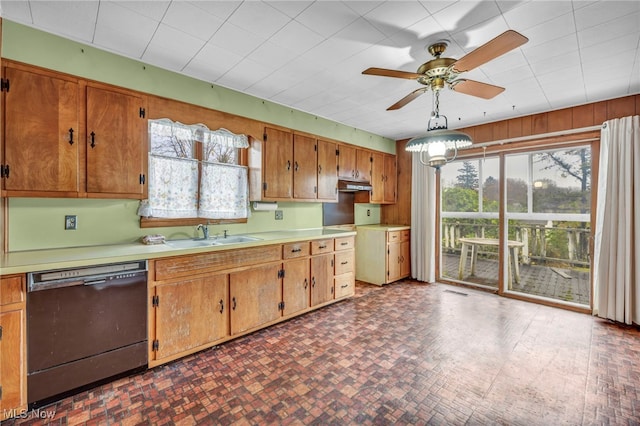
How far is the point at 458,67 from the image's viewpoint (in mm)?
1853

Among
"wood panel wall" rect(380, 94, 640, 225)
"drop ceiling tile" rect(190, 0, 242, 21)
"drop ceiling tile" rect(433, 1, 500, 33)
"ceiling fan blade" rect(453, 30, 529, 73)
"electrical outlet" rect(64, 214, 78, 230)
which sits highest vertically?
"drop ceiling tile" rect(190, 0, 242, 21)

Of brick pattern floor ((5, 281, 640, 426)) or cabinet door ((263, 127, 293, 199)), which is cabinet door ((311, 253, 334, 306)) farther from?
cabinet door ((263, 127, 293, 199))

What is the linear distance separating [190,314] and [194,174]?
1367 mm

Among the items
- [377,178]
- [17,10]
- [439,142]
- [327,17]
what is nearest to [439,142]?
[439,142]

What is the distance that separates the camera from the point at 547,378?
2100 mm

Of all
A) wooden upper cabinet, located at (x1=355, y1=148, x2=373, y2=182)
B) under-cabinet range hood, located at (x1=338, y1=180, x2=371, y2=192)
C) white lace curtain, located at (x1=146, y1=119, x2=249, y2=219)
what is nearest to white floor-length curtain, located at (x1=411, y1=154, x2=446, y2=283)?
wooden upper cabinet, located at (x1=355, y1=148, x2=373, y2=182)

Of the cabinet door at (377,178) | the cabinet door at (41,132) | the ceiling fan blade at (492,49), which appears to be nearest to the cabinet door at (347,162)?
the cabinet door at (377,178)

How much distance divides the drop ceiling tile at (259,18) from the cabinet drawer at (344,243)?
7.93ft

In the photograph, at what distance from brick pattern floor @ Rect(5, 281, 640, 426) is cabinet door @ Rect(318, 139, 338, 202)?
1712mm

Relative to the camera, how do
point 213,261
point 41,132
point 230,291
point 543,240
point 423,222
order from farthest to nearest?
point 423,222
point 543,240
point 230,291
point 213,261
point 41,132

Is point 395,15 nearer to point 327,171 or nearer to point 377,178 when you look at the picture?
point 327,171

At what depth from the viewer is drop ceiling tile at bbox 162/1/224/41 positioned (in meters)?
1.78

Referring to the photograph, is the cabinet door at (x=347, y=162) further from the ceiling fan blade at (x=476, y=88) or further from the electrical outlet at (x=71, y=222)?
the electrical outlet at (x=71, y=222)

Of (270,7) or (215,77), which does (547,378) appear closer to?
(270,7)
